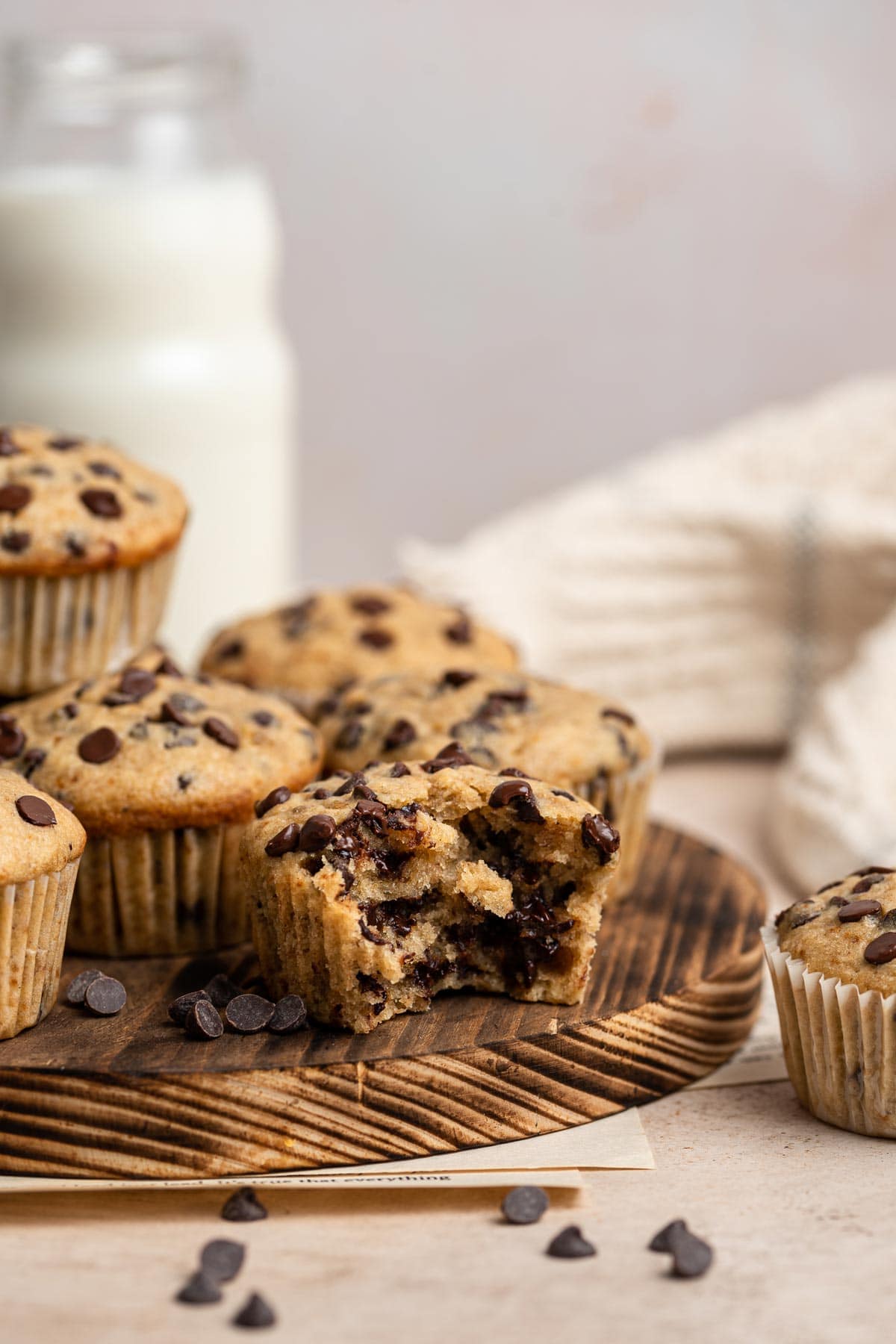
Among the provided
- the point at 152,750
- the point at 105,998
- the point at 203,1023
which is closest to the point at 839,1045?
the point at 203,1023

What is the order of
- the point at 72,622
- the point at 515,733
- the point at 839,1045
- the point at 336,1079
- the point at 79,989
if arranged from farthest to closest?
1. the point at 72,622
2. the point at 515,733
3. the point at 79,989
4. the point at 839,1045
5. the point at 336,1079

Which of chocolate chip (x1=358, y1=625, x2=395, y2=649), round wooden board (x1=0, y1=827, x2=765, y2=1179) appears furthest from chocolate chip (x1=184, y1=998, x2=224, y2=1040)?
chocolate chip (x1=358, y1=625, x2=395, y2=649)

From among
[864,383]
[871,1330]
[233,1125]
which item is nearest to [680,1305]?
[871,1330]

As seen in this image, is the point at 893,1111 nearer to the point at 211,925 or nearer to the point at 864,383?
the point at 211,925

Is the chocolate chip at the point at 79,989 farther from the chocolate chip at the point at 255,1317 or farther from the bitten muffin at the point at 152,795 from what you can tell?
the chocolate chip at the point at 255,1317

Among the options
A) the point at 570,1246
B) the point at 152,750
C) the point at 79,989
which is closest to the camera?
the point at 570,1246

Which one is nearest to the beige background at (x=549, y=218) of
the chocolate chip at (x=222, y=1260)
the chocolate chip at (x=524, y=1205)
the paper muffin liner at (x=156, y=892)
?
the paper muffin liner at (x=156, y=892)

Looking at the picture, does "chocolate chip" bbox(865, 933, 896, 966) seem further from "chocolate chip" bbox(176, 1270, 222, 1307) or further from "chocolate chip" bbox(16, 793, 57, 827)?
"chocolate chip" bbox(16, 793, 57, 827)

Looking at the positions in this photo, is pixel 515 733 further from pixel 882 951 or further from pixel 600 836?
pixel 882 951

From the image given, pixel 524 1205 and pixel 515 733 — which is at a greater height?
pixel 515 733
